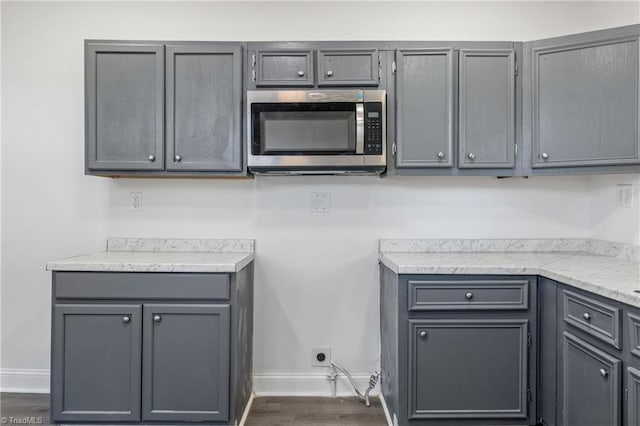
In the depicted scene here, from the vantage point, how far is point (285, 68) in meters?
1.99

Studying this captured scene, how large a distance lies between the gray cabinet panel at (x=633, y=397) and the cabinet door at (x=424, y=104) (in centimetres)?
119

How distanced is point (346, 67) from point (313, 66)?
182 millimetres

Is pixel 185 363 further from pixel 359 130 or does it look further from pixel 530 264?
pixel 530 264

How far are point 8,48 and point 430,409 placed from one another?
128 inches

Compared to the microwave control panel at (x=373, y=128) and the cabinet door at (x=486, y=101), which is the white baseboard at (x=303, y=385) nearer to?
the microwave control panel at (x=373, y=128)

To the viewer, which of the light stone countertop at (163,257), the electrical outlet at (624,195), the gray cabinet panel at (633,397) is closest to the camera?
the gray cabinet panel at (633,397)

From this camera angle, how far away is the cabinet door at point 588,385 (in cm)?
131

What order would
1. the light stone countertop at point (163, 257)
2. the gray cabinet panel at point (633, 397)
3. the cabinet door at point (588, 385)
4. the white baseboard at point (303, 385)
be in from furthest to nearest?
the white baseboard at point (303, 385) < the light stone countertop at point (163, 257) < the cabinet door at point (588, 385) < the gray cabinet panel at point (633, 397)

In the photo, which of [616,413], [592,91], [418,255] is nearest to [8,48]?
[418,255]

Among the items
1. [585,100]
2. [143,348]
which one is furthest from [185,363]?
[585,100]

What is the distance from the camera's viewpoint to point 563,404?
1.60 m

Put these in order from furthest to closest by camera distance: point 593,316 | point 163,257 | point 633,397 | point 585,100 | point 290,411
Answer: point 290,411, point 163,257, point 585,100, point 593,316, point 633,397

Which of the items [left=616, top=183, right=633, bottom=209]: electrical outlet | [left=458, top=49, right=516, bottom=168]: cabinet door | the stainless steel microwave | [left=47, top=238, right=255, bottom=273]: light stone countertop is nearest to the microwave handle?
the stainless steel microwave

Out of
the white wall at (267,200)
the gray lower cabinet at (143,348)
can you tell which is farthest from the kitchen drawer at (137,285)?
the white wall at (267,200)
